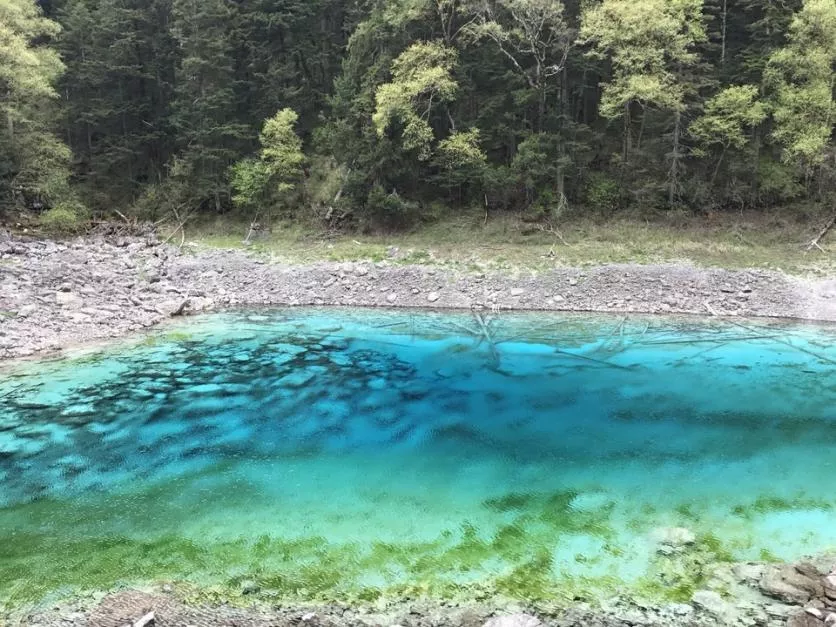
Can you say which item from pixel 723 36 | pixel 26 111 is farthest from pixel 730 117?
A: pixel 26 111

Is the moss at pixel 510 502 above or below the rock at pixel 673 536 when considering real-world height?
below

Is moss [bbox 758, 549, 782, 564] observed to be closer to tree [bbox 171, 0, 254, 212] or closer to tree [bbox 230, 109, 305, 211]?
tree [bbox 230, 109, 305, 211]

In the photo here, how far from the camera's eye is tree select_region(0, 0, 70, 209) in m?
25.4

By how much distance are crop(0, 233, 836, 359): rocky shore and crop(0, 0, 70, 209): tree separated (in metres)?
4.80

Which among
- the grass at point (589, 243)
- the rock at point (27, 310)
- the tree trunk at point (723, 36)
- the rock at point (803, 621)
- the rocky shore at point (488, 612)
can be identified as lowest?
the rocky shore at point (488, 612)

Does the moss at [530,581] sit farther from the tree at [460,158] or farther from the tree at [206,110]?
the tree at [206,110]

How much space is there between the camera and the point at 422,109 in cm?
2623

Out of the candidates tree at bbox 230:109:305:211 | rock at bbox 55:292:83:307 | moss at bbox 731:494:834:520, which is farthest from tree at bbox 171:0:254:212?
moss at bbox 731:494:834:520

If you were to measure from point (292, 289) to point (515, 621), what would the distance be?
17988 millimetres

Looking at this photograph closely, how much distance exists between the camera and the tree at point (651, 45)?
21594 mm

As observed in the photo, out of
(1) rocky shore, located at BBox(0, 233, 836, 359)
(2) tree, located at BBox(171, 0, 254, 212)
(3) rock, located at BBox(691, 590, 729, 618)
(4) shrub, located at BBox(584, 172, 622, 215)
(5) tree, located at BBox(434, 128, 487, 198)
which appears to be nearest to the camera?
(3) rock, located at BBox(691, 590, 729, 618)

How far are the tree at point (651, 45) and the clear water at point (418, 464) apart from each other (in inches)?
448

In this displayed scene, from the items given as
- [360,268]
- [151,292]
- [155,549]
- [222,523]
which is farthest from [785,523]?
[151,292]

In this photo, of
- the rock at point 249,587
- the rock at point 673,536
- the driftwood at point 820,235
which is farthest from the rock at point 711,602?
the driftwood at point 820,235
